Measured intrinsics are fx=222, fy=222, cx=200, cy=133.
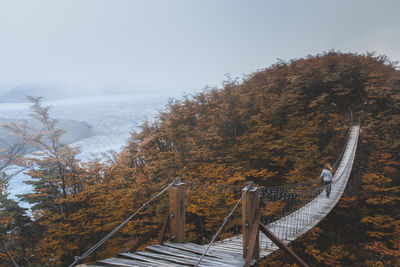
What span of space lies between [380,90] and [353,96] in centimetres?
178

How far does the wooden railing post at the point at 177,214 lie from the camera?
2700mm

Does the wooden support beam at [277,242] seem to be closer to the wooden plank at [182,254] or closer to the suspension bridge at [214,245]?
the suspension bridge at [214,245]

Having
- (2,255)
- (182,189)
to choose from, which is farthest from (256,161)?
(2,255)

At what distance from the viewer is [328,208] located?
4.83 metres

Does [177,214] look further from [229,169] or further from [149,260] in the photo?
[229,169]

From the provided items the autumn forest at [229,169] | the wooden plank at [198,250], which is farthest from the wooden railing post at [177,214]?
the autumn forest at [229,169]

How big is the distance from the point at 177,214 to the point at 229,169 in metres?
4.85

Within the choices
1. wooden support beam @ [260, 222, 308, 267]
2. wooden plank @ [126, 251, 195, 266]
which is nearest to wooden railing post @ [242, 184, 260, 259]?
wooden support beam @ [260, 222, 308, 267]

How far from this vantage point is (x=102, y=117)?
94.8 feet

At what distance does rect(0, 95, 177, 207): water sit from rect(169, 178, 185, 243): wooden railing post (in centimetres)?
1699

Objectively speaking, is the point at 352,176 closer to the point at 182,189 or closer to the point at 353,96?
the point at 353,96

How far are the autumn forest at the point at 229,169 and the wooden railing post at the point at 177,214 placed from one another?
2903 millimetres

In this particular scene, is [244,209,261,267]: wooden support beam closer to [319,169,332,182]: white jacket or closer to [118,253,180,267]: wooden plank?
[118,253,180,267]: wooden plank

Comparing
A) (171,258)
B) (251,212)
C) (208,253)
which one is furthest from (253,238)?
(171,258)
